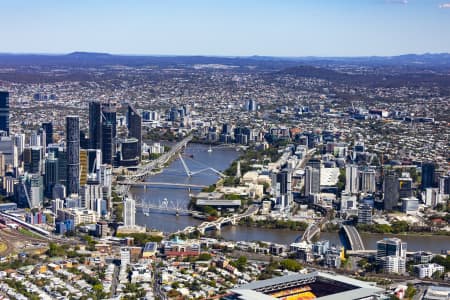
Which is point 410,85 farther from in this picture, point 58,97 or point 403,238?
point 403,238

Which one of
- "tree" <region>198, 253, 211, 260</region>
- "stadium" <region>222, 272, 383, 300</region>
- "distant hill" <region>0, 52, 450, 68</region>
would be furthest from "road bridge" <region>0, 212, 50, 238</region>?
"distant hill" <region>0, 52, 450, 68</region>

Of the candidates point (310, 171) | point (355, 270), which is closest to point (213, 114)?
point (310, 171)

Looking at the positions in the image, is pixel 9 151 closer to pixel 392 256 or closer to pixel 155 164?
pixel 155 164

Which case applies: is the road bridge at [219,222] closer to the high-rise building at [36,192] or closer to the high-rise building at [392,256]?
the high-rise building at [392,256]

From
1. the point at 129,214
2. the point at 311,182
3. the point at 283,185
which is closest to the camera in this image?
the point at 129,214

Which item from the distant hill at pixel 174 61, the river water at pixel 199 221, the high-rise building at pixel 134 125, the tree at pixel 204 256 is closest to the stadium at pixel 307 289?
the tree at pixel 204 256

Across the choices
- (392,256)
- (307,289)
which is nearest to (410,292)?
(307,289)
